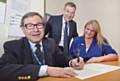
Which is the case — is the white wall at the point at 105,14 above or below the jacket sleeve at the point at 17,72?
above

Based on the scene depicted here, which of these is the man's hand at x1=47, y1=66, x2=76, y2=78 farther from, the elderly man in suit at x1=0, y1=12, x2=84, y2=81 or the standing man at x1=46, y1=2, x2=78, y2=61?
the standing man at x1=46, y1=2, x2=78, y2=61

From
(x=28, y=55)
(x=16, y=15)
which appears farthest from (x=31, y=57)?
(x=16, y=15)

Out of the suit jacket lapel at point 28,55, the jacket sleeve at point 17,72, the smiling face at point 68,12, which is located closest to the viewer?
the jacket sleeve at point 17,72

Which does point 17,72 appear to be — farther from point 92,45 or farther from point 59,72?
point 92,45

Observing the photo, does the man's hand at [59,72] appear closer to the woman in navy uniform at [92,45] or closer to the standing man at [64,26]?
the woman in navy uniform at [92,45]

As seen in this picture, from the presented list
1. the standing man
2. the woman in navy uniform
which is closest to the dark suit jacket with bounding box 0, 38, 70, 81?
the woman in navy uniform

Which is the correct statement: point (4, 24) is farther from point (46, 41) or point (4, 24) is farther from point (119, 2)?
point (119, 2)

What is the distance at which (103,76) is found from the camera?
140 cm

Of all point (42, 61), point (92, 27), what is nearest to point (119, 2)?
point (92, 27)

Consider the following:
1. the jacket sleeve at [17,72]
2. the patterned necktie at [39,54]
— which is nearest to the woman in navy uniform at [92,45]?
the patterned necktie at [39,54]

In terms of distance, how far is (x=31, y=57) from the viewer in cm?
155

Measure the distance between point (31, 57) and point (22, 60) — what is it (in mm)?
68

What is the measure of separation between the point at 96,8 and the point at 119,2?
47 cm

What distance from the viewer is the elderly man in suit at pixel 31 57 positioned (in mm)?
1301
